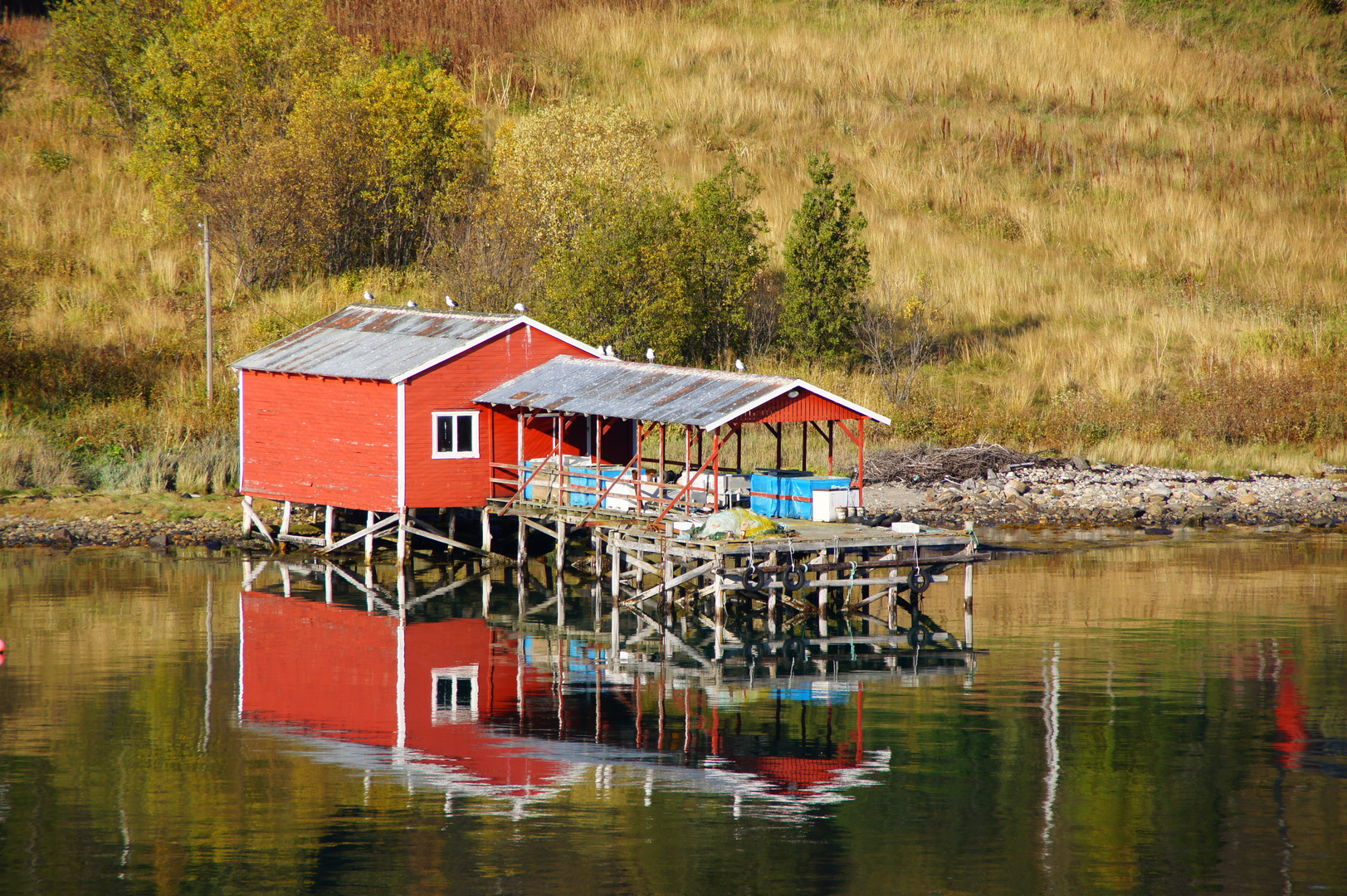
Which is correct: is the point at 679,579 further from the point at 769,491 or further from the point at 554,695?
the point at 554,695

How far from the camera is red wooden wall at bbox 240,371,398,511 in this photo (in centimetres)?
3594

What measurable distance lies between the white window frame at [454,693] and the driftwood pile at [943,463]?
20.0 meters

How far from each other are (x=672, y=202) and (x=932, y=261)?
52.4 ft

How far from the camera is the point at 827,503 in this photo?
30.8 meters

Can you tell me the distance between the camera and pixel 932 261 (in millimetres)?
61188

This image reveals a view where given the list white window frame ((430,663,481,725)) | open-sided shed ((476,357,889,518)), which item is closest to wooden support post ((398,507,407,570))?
open-sided shed ((476,357,889,518))

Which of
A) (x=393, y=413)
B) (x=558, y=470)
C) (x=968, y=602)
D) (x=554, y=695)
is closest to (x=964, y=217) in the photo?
(x=558, y=470)

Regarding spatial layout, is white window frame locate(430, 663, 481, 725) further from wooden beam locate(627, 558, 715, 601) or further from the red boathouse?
the red boathouse

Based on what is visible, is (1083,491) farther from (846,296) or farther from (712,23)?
(712,23)

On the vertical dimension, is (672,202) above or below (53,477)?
above

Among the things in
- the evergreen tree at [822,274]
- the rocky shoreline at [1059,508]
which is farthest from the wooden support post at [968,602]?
the evergreen tree at [822,274]

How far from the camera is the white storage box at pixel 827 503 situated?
3084cm

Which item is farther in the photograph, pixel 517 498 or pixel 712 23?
pixel 712 23

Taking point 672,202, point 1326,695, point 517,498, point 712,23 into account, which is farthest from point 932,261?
point 1326,695
